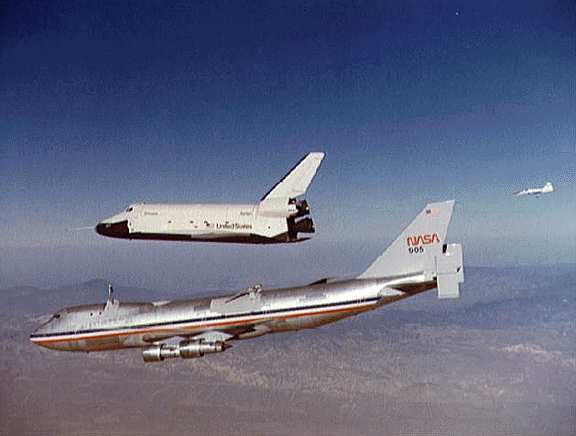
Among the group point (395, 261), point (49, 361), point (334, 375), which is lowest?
point (334, 375)

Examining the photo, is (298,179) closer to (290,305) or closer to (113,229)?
(290,305)

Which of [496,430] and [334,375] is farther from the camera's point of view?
[334,375]

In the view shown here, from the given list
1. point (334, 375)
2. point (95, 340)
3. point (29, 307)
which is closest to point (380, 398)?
point (334, 375)

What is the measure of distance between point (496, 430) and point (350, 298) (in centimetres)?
634

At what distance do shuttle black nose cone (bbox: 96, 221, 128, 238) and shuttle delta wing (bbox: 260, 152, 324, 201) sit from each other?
234cm

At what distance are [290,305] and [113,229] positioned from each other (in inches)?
125

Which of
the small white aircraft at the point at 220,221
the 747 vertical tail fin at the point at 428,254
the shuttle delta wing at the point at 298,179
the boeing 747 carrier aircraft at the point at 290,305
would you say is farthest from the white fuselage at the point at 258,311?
the shuttle delta wing at the point at 298,179

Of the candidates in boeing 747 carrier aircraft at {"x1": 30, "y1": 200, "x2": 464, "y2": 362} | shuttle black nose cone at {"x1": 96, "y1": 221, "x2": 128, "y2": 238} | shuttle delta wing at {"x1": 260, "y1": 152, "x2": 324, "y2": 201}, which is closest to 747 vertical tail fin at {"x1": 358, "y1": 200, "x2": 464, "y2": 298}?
boeing 747 carrier aircraft at {"x1": 30, "y1": 200, "x2": 464, "y2": 362}

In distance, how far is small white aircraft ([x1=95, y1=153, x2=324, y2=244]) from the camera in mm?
9359

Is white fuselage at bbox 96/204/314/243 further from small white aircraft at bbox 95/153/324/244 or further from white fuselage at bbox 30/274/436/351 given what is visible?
white fuselage at bbox 30/274/436/351

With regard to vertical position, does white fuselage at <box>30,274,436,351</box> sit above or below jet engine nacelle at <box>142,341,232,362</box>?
above

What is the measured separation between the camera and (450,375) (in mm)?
13445

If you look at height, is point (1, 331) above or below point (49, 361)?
above

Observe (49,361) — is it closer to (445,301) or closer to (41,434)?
(41,434)
